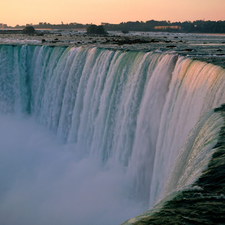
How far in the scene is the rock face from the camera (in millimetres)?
3156

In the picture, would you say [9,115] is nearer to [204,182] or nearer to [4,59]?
[4,59]

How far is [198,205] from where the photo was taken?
336 centimetres

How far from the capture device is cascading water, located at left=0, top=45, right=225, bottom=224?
782cm

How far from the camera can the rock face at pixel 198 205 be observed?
3.16 metres

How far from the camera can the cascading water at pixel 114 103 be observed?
7820 mm

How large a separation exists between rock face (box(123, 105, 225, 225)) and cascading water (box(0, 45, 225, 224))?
2.69 m

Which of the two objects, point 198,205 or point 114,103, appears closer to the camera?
point 198,205

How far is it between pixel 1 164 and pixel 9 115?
514 cm

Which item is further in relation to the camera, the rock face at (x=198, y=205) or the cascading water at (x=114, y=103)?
the cascading water at (x=114, y=103)

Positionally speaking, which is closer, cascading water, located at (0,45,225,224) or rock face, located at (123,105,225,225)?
rock face, located at (123,105,225,225)

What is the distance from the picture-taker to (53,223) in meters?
9.84

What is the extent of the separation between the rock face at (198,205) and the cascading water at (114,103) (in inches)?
106

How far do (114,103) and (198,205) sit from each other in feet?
28.8

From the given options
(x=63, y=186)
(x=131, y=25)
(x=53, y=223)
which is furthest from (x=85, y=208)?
(x=131, y=25)
